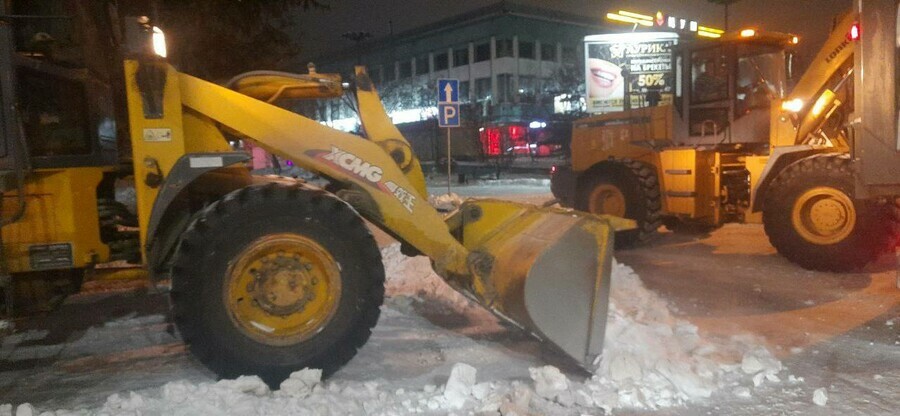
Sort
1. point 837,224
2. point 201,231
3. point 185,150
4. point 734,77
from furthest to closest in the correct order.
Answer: point 734,77, point 837,224, point 185,150, point 201,231

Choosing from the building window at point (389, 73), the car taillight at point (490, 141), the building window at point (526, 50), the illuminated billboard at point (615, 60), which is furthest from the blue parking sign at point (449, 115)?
the building window at point (389, 73)

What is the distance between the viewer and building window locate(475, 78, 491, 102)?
62875 mm

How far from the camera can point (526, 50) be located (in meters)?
63.3

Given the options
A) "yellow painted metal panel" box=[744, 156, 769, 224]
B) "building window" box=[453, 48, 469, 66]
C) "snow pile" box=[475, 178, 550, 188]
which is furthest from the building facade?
"yellow painted metal panel" box=[744, 156, 769, 224]

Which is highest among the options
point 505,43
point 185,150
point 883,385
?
point 505,43

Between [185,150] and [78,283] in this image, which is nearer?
[185,150]

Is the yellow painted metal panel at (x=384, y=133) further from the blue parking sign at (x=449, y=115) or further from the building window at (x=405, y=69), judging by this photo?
the building window at (x=405, y=69)

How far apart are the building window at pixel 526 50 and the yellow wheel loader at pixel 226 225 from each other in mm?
59177

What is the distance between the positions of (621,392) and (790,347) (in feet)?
6.28

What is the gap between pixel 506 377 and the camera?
5.05 metres

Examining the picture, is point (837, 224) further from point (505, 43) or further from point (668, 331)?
point (505, 43)

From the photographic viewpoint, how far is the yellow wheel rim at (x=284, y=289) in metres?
4.78

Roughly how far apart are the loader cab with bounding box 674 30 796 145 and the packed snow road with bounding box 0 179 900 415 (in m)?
3.03

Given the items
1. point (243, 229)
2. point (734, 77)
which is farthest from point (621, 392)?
point (734, 77)
